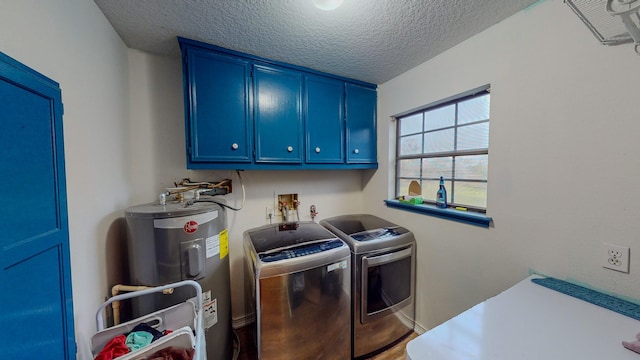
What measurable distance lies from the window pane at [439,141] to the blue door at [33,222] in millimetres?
2278

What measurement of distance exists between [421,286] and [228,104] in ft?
7.28

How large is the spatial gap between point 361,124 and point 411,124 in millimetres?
490

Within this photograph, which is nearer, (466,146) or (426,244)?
(466,146)

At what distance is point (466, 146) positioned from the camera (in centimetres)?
157

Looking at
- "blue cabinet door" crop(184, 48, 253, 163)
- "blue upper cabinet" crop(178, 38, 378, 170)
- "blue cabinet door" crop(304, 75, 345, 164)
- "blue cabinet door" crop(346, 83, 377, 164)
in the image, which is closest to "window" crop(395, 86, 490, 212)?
"blue cabinet door" crop(346, 83, 377, 164)

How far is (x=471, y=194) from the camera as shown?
1561mm

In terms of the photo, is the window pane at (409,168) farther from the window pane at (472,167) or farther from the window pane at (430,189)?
the window pane at (472,167)

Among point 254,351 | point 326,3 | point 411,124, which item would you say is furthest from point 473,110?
point 254,351

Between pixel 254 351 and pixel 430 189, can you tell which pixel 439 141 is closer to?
pixel 430 189

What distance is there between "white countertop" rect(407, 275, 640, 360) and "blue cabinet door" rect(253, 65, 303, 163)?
1.46 m

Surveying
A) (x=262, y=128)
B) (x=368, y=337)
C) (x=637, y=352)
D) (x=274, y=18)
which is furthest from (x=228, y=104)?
(x=637, y=352)

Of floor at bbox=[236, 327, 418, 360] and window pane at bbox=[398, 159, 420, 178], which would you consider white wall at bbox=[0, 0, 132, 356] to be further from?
window pane at bbox=[398, 159, 420, 178]

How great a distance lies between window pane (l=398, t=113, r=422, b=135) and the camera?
77.0 inches

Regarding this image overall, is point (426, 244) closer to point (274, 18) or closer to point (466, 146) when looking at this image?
point (466, 146)
